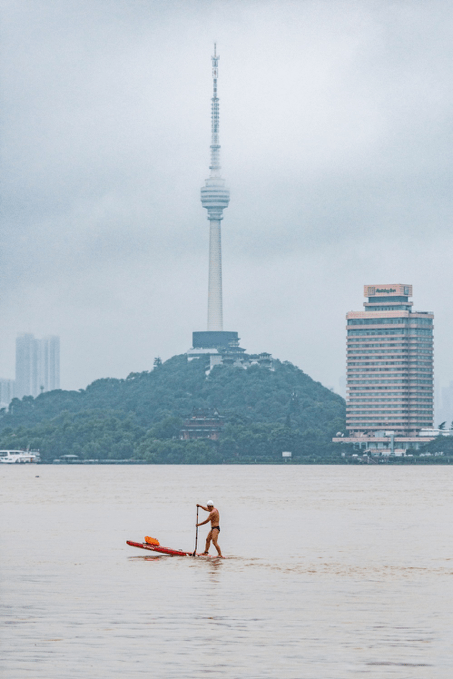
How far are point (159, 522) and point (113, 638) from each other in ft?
235

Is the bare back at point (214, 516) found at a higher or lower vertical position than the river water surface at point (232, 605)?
higher

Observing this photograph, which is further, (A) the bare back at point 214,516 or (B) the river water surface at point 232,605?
(A) the bare back at point 214,516

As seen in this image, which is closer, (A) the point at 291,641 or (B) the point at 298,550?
(A) the point at 291,641

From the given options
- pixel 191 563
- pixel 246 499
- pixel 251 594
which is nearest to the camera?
pixel 251 594

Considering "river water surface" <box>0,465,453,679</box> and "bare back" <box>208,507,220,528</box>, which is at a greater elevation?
"bare back" <box>208,507,220,528</box>

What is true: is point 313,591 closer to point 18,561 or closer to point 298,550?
point 18,561

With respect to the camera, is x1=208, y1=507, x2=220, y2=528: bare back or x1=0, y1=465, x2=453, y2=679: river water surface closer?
x1=0, y1=465, x2=453, y2=679: river water surface

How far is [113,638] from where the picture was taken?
38.6m

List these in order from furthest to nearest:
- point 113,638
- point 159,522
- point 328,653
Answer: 1. point 159,522
2. point 113,638
3. point 328,653

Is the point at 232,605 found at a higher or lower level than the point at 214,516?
lower

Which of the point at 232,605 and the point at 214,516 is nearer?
the point at 232,605

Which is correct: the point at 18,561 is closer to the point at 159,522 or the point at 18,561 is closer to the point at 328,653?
the point at 328,653

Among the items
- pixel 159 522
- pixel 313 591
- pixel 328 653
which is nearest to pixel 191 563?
pixel 313 591

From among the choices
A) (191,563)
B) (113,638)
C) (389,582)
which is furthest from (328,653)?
(191,563)
